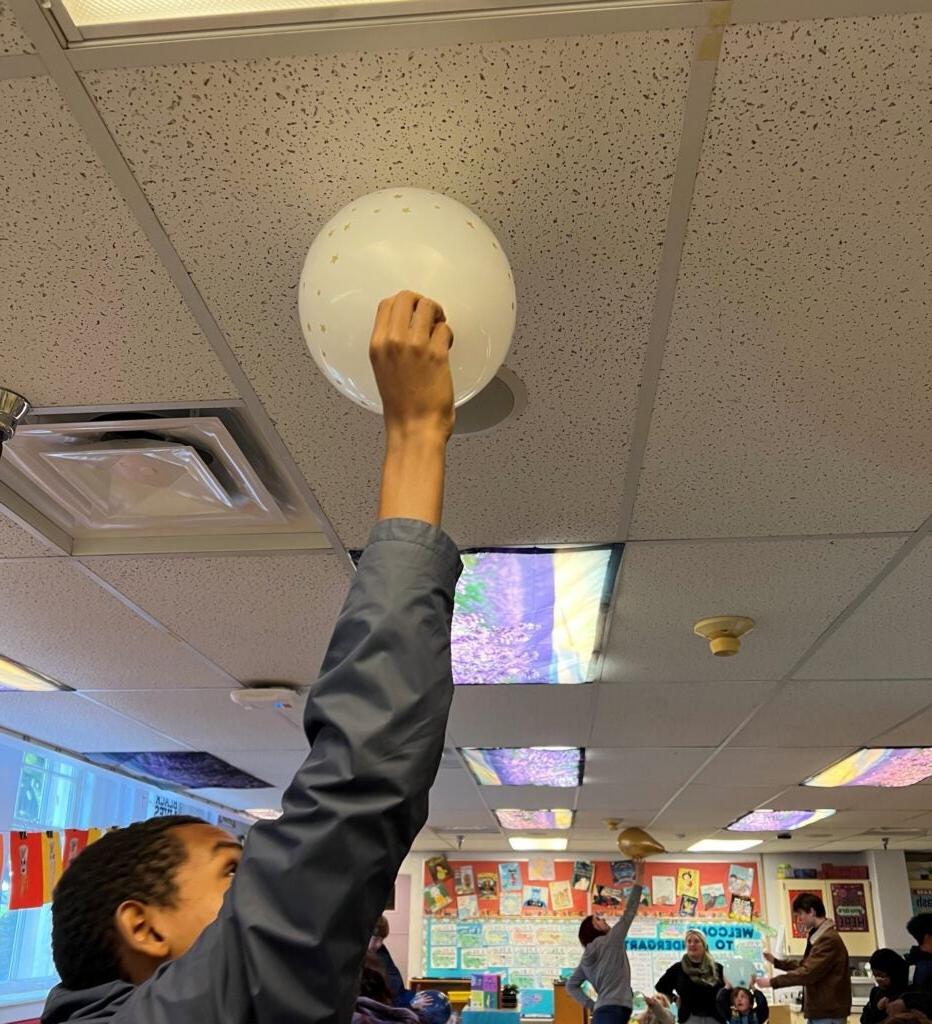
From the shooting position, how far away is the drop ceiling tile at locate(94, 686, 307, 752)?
3145 mm

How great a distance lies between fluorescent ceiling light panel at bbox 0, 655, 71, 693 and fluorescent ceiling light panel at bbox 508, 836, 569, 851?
17.7 feet

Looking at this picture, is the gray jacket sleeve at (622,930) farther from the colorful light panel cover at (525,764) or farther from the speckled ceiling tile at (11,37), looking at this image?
the speckled ceiling tile at (11,37)

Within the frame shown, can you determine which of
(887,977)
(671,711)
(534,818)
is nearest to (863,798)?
(887,977)

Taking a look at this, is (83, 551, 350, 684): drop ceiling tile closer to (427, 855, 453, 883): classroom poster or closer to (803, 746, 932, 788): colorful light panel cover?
(803, 746, 932, 788): colorful light panel cover

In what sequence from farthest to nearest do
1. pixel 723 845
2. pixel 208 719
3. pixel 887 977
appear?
pixel 723 845 < pixel 887 977 < pixel 208 719

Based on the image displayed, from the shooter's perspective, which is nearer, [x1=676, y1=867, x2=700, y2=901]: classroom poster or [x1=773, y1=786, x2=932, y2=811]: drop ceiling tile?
[x1=773, y1=786, x2=932, y2=811]: drop ceiling tile

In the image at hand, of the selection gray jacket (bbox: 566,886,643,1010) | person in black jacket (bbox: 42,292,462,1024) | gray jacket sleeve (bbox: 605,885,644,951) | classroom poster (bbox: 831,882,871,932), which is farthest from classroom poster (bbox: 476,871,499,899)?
person in black jacket (bbox: 42,292,462,1024)

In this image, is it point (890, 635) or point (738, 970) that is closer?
point (890, 635)

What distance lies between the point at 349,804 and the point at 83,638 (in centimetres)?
231

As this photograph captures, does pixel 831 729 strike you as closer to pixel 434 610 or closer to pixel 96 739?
pixel 96 739

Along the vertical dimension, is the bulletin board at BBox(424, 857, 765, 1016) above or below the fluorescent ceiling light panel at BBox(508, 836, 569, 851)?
below

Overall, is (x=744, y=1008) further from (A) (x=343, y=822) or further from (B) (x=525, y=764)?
(A) (x=343, y=822)

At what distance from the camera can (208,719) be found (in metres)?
3.47

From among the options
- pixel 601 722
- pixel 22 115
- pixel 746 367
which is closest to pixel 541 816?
pixel 601 722
